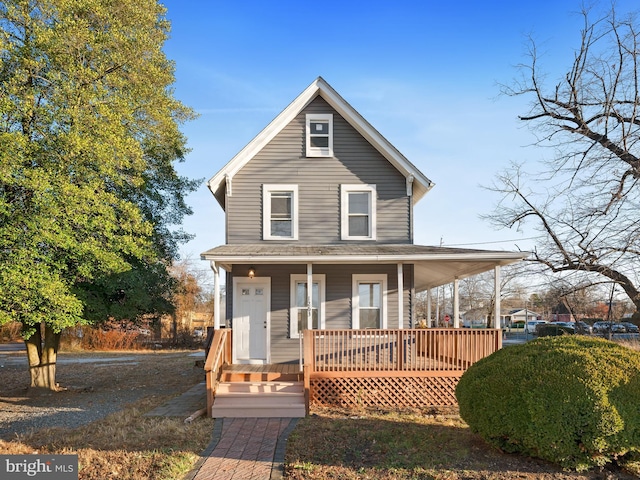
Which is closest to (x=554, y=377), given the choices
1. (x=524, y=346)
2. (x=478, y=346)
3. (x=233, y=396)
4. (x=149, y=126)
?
(x=524, y=346)

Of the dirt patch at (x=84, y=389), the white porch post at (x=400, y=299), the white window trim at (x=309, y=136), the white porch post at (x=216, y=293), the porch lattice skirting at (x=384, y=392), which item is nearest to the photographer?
the dirt patch at (x=84, y=389)

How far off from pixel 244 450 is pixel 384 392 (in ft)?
13.1

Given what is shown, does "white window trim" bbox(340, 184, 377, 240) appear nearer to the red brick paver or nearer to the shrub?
the red brick paver

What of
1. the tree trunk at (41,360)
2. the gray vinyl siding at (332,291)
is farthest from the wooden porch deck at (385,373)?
the tree trunk at (41,360)

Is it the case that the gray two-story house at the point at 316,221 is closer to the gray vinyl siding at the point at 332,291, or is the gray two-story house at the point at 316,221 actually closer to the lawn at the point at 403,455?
the gray vinyl siding at the point at 332,291

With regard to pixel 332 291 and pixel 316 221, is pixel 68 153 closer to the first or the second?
pixel 316 221

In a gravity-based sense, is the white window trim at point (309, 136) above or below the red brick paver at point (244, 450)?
above

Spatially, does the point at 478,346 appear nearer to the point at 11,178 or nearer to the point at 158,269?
the point at 158,269

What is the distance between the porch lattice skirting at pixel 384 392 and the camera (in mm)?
9680

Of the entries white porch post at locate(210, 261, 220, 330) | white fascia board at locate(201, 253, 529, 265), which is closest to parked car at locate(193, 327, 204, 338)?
white porch post at locate(210, 261, 220, 330)

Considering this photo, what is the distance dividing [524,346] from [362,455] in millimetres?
2894

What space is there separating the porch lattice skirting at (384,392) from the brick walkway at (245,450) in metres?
1.43

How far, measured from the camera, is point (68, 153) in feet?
34.0

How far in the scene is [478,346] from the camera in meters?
10.1
